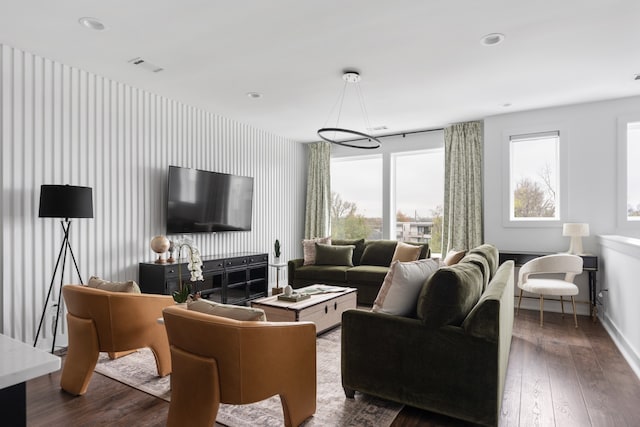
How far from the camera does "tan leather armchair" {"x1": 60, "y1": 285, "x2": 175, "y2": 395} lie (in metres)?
2.53

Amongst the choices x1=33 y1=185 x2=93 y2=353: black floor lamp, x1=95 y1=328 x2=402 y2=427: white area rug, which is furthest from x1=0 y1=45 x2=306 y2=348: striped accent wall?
x1=95 y1=328 x2=402 y2=427: white area rug

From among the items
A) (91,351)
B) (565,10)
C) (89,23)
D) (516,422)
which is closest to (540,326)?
(516,422)

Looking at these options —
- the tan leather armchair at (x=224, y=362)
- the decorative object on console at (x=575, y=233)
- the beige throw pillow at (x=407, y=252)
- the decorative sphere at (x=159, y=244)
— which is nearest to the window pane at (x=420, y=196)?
the beige throw pillow at (x=407, y=252)

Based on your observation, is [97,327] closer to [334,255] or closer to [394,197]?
[334,255]

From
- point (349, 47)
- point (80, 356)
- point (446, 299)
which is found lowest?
point (80, 356)

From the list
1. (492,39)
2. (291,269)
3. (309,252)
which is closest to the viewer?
(492,39)

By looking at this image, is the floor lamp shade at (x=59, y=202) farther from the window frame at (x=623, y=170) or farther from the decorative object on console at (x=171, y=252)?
the window frame at (x=623, y=170)

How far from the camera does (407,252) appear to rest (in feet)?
17.8

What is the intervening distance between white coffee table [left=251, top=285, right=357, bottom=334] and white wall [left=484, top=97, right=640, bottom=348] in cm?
266

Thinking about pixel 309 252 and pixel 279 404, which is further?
pixel 309 252

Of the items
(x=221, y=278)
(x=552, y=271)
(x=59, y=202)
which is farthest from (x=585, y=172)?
(x=59, y=202)

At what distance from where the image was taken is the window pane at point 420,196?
6.26 meters

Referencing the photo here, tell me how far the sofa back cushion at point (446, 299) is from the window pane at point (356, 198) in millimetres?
4522

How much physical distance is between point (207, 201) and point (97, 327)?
2.71 metres
